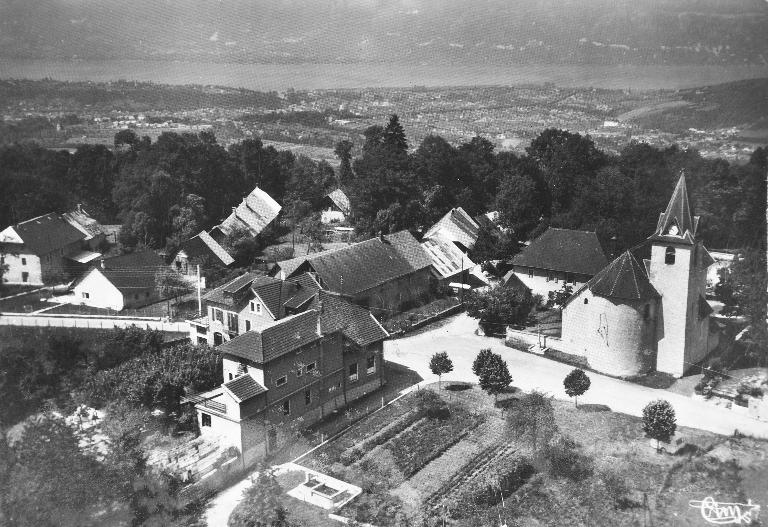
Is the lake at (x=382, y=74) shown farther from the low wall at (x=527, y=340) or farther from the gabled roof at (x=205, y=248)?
the low wall at (x=527, y=340)

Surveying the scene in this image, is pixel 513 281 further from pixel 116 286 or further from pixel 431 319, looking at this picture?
pixel 116 286

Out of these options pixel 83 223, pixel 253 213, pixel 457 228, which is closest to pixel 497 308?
pixel 457 228

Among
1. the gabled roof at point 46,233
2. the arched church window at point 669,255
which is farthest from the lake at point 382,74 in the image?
the arched church window at point 669,255

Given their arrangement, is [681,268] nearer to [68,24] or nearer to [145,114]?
[68,24]

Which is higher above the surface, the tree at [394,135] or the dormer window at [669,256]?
the tree at [394,135]

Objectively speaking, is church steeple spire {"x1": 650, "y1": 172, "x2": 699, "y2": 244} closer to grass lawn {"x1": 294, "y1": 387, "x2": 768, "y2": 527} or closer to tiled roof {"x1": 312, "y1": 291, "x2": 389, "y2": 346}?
grass lawn {"x1": 294, "y1": 387, "x2": 768, "y2": 527}

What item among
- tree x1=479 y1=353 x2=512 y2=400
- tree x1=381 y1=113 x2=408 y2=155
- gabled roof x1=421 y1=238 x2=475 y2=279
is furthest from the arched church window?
tree x1=381 y1=113 x2=408 y2=155
